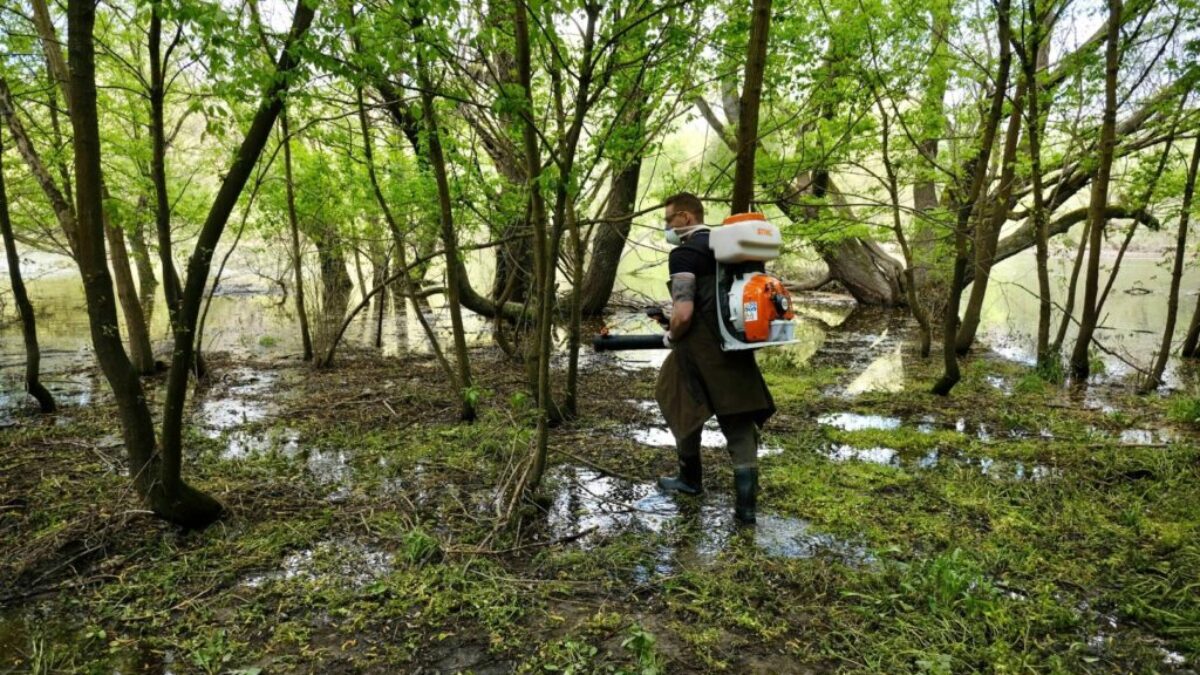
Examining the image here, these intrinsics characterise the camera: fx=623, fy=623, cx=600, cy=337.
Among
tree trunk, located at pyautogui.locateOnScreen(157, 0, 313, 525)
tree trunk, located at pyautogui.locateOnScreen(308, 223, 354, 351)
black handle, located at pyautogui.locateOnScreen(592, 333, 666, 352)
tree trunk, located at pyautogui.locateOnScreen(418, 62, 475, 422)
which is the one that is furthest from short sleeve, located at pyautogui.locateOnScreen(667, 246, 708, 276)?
tree trunk, located at pyautogui.locateOnScreen(308, 223, 354, 351)

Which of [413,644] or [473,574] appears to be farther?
[473,574]

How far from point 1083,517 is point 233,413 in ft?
23.9

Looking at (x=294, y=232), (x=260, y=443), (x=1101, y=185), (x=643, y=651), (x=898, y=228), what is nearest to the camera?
(x=643, y=651)

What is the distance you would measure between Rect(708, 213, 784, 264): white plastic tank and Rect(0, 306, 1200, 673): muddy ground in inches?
59.7

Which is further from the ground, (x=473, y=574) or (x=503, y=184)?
(x=503, y=184)

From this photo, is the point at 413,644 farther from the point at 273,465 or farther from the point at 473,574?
the point at 273,465

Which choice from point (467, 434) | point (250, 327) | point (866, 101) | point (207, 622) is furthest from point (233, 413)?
point (250, 327)

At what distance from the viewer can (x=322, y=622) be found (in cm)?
283

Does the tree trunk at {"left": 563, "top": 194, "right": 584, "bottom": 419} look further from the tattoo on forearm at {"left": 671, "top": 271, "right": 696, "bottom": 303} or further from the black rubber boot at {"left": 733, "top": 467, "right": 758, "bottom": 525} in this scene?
the black rubber boot at {"left": 733, "top": 467, "right": 758, "bottom": 525}

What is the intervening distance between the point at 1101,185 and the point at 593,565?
277 inches

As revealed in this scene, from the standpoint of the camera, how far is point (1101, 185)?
672 cm

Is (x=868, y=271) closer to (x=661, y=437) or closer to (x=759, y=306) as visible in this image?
(x=661, y=437)

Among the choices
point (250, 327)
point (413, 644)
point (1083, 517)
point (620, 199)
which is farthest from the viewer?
point (250, 327)

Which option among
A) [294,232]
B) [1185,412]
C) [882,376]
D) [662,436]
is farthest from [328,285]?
[1185,412]
